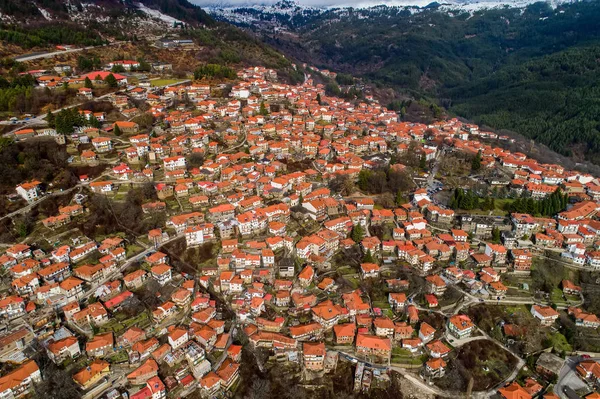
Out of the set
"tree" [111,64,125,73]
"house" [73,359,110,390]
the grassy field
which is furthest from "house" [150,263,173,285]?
"tree" [111,64,125,73]

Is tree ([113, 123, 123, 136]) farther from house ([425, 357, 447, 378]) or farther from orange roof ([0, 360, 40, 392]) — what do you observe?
house ([425, 357, 447, 378])

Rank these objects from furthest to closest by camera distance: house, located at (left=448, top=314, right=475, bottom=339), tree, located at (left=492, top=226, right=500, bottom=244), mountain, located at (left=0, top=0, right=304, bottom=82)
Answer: mountain, located at (left=0, top=0, right=304, bottom=82)
tree, located at (left=492, top=226, right=500, bottom=244)
house, located at (left=448, top=314, right=475, bottom=339)

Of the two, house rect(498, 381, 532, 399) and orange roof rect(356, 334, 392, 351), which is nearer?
house rect(498, 381, 532, 399)

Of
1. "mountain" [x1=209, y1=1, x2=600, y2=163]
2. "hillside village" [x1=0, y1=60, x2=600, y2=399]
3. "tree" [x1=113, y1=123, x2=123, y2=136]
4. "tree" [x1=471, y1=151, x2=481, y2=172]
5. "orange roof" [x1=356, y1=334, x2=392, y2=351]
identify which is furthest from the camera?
"mountain" [x1=209, y1=1, x2=600, y2=163]

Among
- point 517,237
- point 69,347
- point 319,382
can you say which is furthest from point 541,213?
point 69,347

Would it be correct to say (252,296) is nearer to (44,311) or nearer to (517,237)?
(44,311)

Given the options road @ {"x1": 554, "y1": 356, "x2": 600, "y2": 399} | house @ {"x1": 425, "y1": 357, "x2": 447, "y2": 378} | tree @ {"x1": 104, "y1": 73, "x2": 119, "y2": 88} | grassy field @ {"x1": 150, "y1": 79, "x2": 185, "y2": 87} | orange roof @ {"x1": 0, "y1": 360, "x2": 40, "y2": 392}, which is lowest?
road @ {"x1": 554, "y1": 356, "x2": 600, "y2": 399}

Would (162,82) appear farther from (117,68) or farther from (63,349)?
(63,349)

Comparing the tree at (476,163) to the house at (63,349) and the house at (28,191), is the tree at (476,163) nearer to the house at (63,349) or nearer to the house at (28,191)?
the house at (63,349)

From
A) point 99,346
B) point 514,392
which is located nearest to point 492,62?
point 514,392
